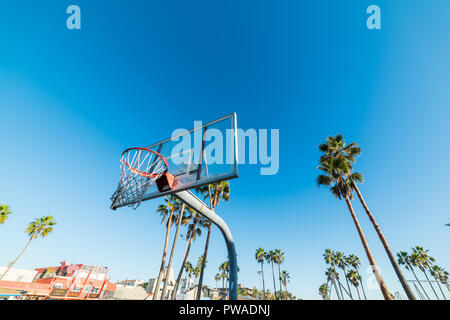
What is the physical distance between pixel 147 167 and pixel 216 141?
104 inches

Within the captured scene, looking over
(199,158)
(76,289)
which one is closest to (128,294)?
(76,289)

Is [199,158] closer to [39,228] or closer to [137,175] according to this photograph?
[137,175]

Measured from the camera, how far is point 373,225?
11.2 meters

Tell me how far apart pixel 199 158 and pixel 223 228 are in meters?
2.83

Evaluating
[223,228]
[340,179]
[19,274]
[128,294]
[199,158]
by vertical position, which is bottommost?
[223,228]

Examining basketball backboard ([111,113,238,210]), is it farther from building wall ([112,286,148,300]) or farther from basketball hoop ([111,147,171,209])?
building wall ([112,286,148,300])

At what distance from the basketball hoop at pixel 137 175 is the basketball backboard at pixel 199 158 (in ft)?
0.13

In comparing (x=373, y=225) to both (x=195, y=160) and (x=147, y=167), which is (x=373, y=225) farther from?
(x=147, y=167)

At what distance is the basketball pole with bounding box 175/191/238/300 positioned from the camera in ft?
20.7

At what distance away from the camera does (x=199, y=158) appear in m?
6.93

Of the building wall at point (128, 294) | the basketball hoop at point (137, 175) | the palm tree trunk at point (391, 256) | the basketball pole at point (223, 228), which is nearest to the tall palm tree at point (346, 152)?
the palm tree trunk at point (391, 256)

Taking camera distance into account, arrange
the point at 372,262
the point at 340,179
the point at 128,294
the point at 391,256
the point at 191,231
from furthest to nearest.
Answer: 1. the point at 128,294
2. the point at 191,231
3. the point at 340,179
4. the point at 372,262
5. the point at 391,256

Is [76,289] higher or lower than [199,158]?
lower
